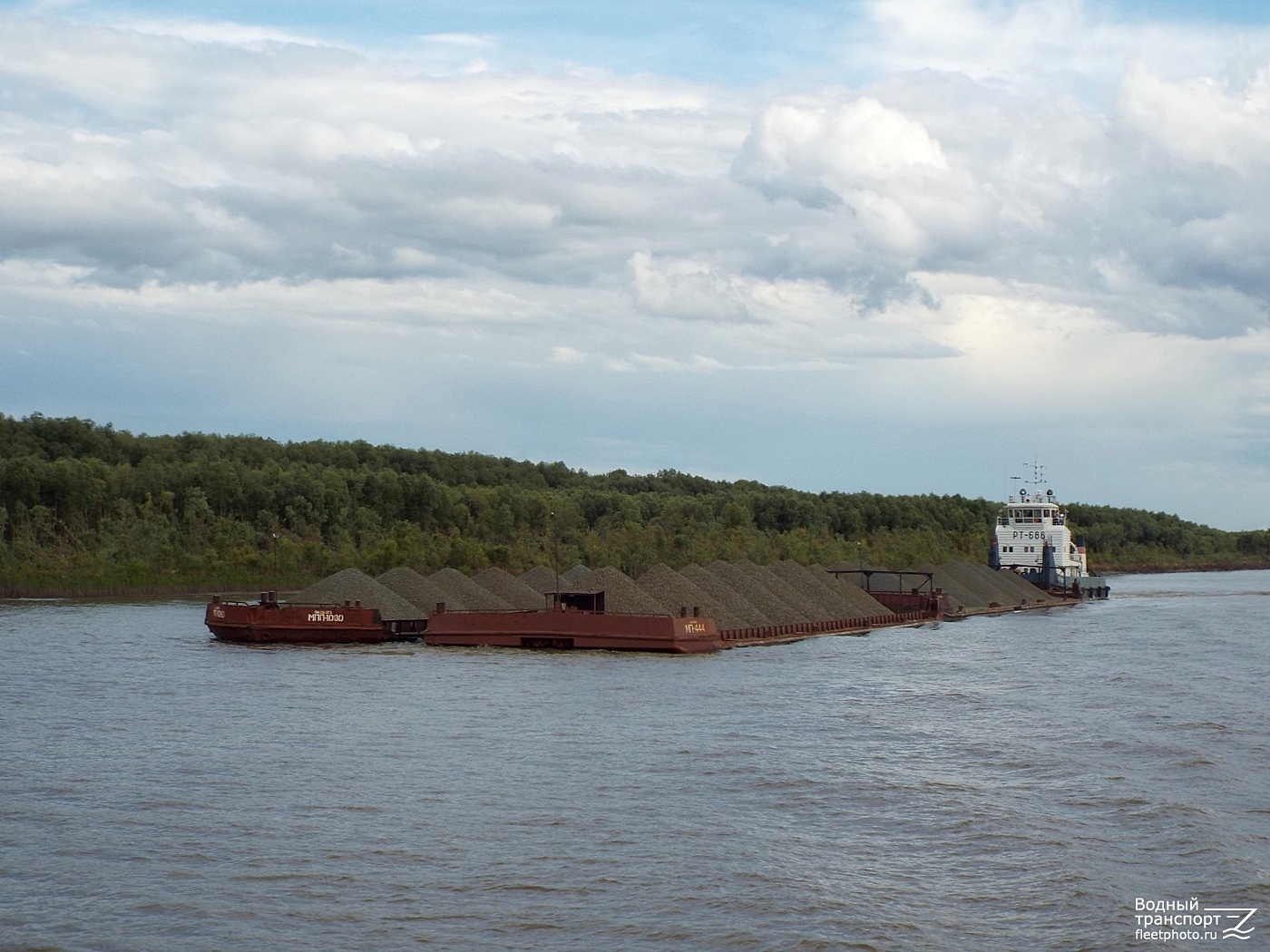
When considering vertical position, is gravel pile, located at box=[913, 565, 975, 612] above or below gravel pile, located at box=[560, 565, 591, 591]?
below

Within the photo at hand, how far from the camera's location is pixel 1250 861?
18.5m

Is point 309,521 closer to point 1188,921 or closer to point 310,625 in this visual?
point 310,625

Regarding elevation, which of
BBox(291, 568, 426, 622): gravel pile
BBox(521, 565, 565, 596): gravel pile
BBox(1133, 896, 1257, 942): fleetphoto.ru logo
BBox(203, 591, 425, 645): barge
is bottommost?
BBox(1133, 896, 1257, 942): fleetphoto.ru logo

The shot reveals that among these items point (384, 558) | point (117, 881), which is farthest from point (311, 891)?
point (384, 558)

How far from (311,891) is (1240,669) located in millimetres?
36071

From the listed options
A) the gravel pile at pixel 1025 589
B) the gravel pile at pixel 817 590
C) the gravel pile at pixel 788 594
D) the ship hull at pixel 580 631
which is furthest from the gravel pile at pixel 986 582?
the ship hull at pixel 580 631

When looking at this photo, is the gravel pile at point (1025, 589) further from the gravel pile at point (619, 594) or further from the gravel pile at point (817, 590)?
the gravel pile at point (619, 594)

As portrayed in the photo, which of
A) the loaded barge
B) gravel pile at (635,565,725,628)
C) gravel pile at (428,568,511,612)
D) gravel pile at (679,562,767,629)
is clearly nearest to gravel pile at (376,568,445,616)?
gravel pile at (428,568,511,612)

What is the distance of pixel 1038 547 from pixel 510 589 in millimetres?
49807

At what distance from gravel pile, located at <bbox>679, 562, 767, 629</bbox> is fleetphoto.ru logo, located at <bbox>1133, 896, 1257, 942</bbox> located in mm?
36788

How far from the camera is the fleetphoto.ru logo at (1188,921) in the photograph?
15375mm

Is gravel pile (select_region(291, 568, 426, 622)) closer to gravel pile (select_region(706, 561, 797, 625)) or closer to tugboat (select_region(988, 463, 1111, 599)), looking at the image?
gravel pile (select_region(706, 561, 797, 625))

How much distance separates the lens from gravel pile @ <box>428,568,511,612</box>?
54500 millimetres

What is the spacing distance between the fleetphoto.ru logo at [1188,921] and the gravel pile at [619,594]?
32.7m
